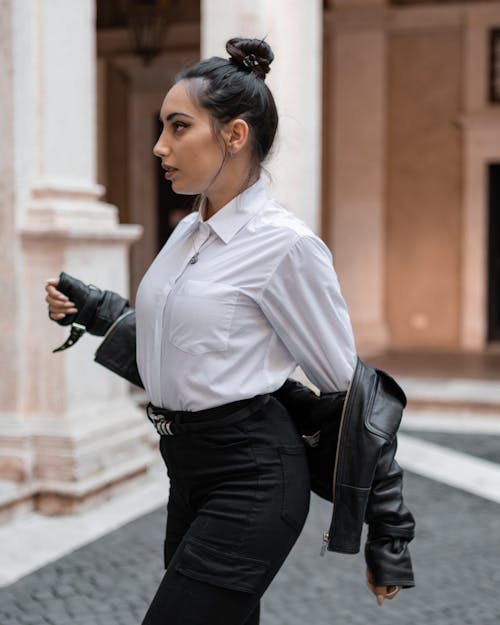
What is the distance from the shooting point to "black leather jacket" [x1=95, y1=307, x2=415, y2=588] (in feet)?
6.17

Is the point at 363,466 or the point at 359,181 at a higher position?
the point at 359,181

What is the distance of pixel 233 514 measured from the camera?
1884 mm

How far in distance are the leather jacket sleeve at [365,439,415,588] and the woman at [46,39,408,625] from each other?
5 cm

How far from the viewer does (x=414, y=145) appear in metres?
12.6

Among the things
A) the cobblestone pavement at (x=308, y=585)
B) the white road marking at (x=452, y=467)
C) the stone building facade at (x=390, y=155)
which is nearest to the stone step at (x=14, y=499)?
the cobblestone pavement at (x=308, y=585)

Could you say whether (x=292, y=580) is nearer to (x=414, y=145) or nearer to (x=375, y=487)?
(x=375, y=487)

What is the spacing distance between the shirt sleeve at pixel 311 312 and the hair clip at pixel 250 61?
1.23 feet

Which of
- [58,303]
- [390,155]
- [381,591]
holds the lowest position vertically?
[381,591]

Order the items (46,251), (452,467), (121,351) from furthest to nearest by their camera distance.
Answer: (452,467)
(46,251)
(121,351)

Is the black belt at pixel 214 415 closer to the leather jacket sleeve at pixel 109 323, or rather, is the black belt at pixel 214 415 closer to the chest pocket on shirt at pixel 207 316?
the chest pocket on shirt at pixel 207 316

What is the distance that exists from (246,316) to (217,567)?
471 millimetres

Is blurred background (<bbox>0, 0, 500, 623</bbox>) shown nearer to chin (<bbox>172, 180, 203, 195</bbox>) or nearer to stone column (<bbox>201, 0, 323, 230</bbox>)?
stone column (<bbox>201, 0, 323, 230</bbox>)

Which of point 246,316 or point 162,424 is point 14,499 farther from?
point 246,316

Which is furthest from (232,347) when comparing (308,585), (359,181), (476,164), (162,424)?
(476,164)
